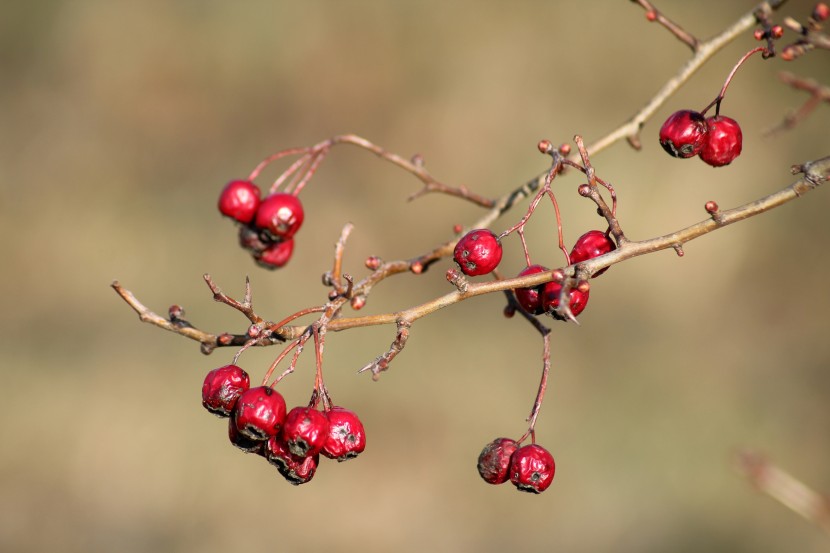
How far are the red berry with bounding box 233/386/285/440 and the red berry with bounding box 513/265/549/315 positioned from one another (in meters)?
0.51

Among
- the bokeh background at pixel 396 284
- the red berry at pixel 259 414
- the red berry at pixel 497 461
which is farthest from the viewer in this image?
the bokeh background at pixel 396 284

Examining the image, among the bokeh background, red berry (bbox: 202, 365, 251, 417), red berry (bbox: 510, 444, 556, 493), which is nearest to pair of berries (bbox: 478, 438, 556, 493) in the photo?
red berry (bbox: 510, 444, 556, 493)

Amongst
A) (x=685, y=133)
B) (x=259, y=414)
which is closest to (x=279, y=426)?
(x=259, y=414)

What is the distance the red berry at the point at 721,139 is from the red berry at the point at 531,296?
47cm

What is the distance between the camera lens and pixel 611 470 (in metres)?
5.68

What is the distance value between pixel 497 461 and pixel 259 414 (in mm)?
505

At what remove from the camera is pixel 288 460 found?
161cm

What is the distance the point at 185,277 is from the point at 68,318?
842mm

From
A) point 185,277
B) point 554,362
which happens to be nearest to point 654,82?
point 554,362

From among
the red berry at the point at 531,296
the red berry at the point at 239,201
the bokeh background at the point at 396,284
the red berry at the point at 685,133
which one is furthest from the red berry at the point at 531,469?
the bokeh background at the point at 396,284

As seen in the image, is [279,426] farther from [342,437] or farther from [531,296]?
[531,296]

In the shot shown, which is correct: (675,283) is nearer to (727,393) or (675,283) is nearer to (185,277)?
(727,393)

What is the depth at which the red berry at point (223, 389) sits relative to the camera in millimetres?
1643

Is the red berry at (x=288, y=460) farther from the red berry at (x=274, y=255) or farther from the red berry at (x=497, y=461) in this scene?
the red berry at (x=274, y=255)
